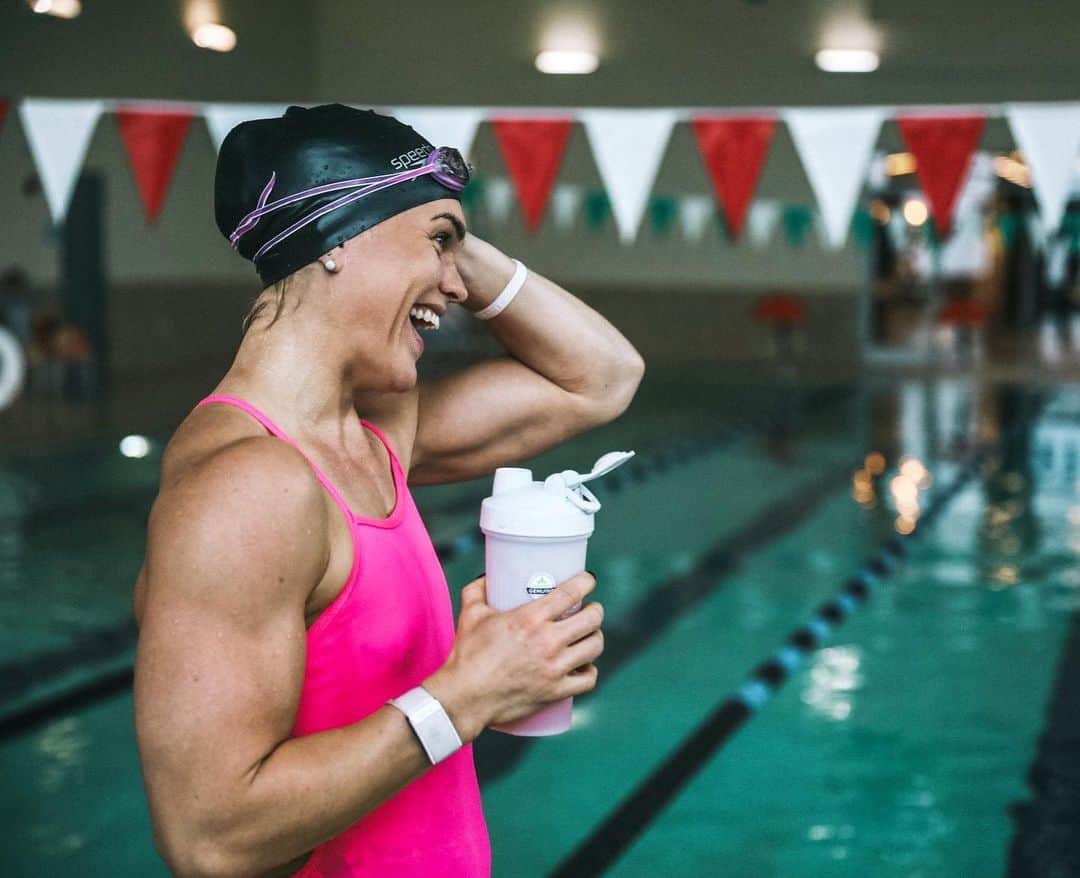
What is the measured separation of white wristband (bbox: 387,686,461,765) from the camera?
103 cm

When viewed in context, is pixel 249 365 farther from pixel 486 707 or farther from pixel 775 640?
pixel 775 640

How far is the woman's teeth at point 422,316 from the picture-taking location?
1.20 meters

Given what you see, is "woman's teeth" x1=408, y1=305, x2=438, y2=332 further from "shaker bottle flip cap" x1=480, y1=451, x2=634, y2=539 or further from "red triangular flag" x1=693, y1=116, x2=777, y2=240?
"red triangular flag" x1=693, y1=116, x2=777, y2=240

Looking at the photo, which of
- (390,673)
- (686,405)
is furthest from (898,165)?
(390,673)

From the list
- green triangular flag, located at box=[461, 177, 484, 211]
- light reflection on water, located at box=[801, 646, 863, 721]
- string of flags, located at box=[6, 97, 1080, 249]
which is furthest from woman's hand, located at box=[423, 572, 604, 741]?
green triangular flag, located at box=[461, 177, 484, 211]

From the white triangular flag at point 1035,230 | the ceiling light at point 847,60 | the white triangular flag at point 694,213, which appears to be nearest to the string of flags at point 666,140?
the ceiling light at point 847,60

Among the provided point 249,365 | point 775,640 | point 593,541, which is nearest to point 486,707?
point 249,365

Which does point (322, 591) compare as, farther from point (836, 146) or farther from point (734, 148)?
point (734, 148)

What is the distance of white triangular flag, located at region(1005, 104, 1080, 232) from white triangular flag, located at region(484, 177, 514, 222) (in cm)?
717

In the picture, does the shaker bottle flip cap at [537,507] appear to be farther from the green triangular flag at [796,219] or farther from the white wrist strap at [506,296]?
the green triangular flag at [796,219]

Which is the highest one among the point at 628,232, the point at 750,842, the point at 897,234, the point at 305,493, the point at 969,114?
the point at 897,234

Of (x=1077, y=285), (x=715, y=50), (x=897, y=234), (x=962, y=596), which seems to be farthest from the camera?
(x=1077, y=285)

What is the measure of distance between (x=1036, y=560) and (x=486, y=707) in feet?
15.8

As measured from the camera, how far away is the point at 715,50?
9680 mm
